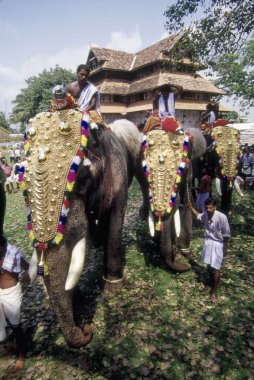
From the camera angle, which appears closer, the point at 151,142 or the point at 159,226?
the point at 159,226

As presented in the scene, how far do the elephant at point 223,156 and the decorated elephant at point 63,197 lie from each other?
4286 mm

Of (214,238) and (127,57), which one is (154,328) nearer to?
(214,238)

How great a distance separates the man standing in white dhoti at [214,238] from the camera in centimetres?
492

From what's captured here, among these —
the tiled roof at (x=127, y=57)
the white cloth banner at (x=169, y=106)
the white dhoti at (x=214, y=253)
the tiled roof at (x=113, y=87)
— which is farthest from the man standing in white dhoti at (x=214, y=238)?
the tiled roof at (x=113, y=87)

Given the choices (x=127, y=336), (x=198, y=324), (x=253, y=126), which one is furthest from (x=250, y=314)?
(x=253, y=126)

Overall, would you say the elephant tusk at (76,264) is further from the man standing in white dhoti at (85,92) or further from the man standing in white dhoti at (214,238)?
the man standing in white dhoti at (85,92)

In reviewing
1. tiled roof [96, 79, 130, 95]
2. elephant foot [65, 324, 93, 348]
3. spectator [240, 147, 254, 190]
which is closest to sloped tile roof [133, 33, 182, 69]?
tiled roof [96, 79, 130, 95]

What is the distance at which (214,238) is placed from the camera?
16.5 ft

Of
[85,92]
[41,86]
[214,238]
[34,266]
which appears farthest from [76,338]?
[41,86]

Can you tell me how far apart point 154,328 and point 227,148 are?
5005mm

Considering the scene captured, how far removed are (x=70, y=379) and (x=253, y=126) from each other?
1201 inches

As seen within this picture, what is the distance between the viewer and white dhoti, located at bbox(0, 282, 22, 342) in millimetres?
3703

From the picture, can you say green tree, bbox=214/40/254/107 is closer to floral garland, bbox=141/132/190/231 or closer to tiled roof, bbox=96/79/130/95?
tiled roof, bbox=96/79/130/95

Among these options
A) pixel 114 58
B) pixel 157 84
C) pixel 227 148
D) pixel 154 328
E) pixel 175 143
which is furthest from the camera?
pixel 114 58
